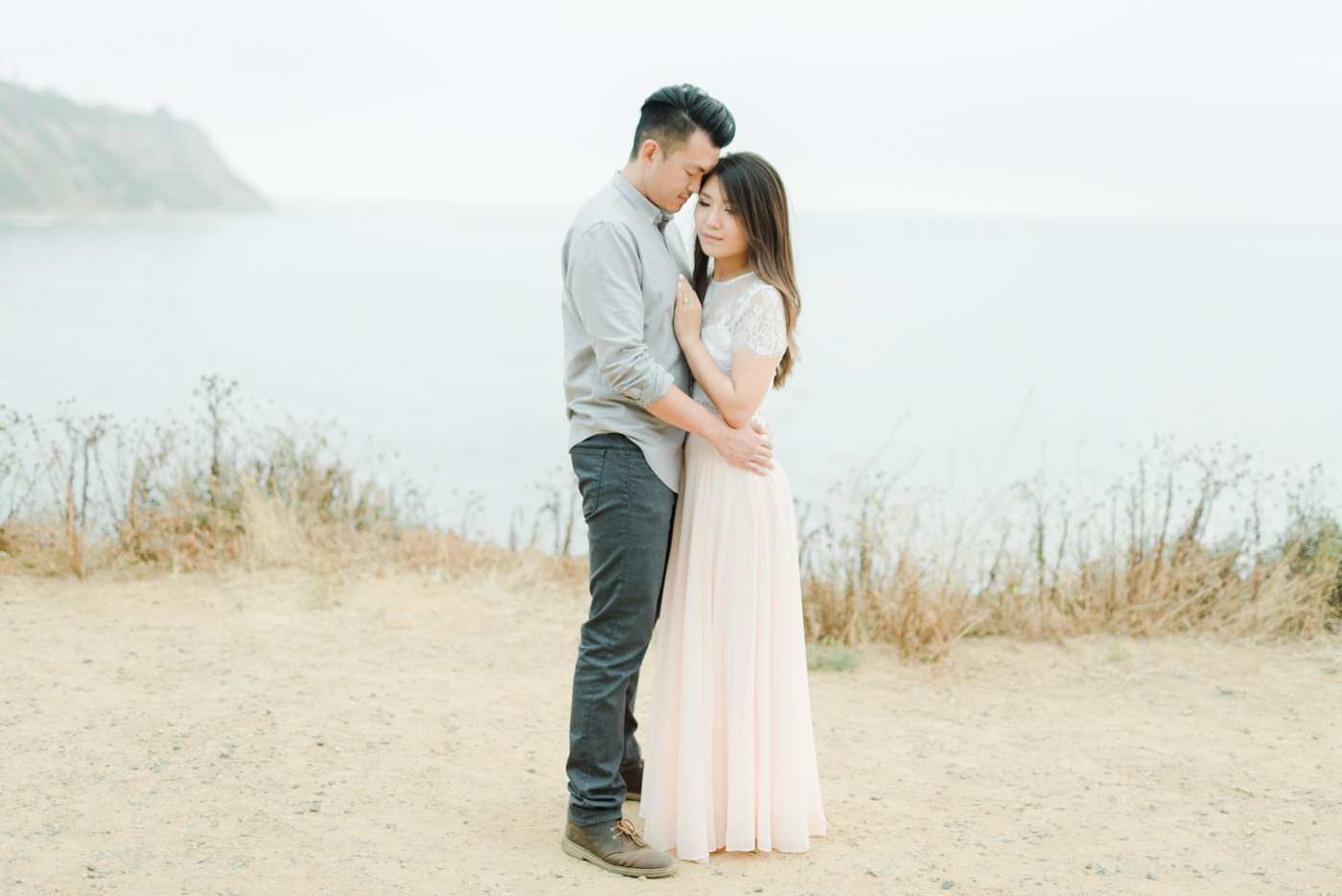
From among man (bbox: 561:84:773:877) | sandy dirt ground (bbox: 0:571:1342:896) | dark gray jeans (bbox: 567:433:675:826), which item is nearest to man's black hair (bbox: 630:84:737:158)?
man (bbox: 561:84:773:877)

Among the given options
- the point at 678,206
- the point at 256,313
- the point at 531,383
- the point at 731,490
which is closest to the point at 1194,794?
the point at 731,490

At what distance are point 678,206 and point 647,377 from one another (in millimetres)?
566

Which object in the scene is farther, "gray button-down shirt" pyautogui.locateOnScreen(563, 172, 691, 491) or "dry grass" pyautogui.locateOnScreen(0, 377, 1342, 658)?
"dry grass" pyautogui.locateOnScreen(0, 377, 1342, 658)

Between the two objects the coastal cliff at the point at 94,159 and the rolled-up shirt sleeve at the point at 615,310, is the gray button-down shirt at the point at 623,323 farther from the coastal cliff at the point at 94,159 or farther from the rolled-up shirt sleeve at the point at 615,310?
the coastal cliff at the point at 94,159

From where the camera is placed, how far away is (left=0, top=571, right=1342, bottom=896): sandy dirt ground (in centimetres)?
281

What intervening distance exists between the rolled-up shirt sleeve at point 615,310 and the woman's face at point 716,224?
241mm

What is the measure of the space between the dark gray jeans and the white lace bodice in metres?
0.33

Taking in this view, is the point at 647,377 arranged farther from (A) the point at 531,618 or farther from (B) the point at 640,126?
(A) the point at 531,618

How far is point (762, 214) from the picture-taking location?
271 centimetres

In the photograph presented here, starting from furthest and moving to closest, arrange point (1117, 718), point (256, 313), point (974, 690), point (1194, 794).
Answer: point (256, 313)
point (974, 690)
point (1117, 718)
point (1194, 794)

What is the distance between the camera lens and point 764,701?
9.43ft

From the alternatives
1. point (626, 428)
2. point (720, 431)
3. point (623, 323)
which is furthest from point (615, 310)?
point (720, 431)

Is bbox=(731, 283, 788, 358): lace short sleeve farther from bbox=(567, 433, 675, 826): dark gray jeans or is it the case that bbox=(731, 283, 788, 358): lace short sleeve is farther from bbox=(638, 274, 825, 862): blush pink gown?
bbox=(567, 433, 675, 826): dark gray jeans

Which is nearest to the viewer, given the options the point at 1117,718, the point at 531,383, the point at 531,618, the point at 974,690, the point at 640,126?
the point at 640,126
